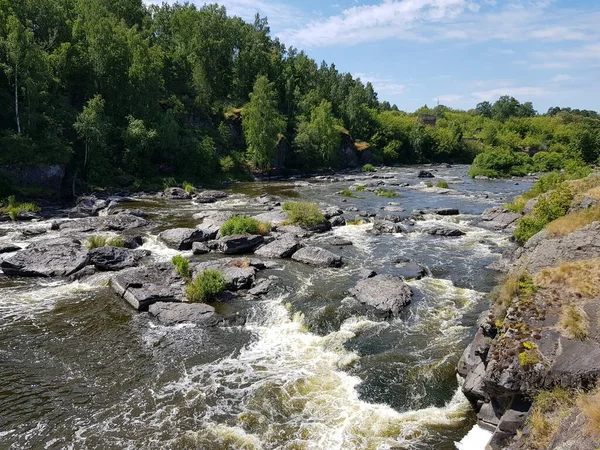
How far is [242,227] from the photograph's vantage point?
31.0 metres

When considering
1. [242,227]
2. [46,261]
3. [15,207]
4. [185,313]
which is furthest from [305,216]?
[15,207]

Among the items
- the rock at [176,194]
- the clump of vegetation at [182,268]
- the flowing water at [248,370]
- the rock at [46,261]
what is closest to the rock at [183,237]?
the clump of vegetation at [182,268]

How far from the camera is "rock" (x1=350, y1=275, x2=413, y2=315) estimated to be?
65.5 feet

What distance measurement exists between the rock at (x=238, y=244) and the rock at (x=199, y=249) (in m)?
0.96

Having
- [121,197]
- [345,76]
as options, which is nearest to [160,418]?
[121,197]

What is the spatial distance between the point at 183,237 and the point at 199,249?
2174 mm

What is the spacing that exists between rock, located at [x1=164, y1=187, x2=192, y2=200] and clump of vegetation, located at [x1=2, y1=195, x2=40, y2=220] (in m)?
14.4

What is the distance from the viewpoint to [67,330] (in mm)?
18344

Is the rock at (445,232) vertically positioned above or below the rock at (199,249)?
above

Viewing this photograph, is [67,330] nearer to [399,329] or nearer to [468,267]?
[399,329]

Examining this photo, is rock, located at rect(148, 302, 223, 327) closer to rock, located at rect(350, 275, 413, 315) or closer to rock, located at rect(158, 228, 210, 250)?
rock, located at rect(350, 275, 413, 315)

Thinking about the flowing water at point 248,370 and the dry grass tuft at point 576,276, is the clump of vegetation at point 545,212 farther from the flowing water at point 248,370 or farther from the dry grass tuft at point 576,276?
the dry grass tuft at point 576,276

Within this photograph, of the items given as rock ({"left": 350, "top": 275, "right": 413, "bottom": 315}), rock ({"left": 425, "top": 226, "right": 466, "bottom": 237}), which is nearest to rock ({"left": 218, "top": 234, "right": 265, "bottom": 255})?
rock ({"left": 350, "top": 275, "right": 413, "bottom": 315})

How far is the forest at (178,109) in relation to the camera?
49.7m
